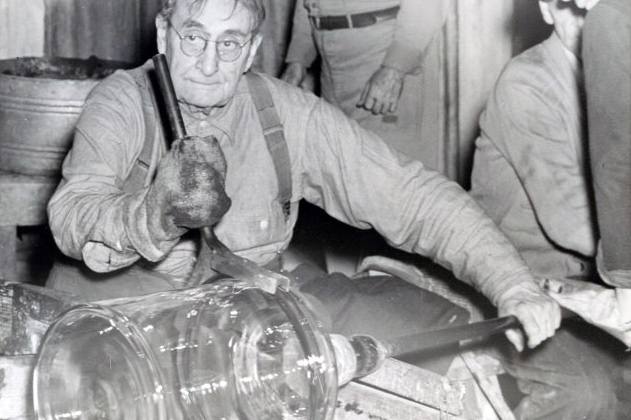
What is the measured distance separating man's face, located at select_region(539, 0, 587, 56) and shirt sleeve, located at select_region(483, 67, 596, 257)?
0.44ft

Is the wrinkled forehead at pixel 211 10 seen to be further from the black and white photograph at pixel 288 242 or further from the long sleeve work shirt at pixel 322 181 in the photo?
the long sleeve work shirt at pixel 322 181

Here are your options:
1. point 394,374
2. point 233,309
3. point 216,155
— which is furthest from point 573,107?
point 233,309

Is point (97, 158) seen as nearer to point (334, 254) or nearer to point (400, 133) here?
point (400, 133)

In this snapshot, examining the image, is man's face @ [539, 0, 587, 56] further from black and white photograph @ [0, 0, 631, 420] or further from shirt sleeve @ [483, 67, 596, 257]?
shirt sleeve @ [483, 67, 596, 257]

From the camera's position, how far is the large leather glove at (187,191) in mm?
1500

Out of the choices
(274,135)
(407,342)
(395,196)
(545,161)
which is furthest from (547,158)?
(407,342)

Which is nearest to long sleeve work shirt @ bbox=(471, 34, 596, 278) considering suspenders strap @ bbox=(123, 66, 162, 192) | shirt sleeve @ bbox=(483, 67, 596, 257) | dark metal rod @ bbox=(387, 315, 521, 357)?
shirt sleeve @ bbox=(483, 67, 596, 257)

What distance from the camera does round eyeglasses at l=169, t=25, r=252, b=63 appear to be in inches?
79.4

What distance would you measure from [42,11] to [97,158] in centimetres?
312

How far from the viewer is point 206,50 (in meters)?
2.02

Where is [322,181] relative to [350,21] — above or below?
below

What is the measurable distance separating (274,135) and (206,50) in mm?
288

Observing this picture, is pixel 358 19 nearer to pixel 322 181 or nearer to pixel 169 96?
pixel 322 181

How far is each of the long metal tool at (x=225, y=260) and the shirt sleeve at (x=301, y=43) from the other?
2.35 m
